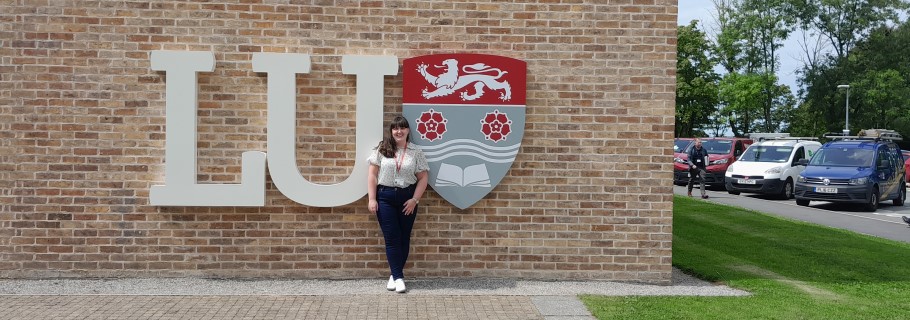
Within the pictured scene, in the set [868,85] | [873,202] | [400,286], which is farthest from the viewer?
[868,85]

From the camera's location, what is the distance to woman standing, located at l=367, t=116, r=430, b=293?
Answer: 7383mm

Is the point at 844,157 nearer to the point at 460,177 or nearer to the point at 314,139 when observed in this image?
the point at 460,177

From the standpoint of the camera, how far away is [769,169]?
22.3 meters

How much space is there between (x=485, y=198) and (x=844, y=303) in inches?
128

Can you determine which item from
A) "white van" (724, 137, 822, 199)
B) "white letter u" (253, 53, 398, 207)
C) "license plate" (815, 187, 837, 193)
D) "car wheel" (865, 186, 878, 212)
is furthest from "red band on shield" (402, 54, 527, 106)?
"white van" (724, 137, 822, 199)

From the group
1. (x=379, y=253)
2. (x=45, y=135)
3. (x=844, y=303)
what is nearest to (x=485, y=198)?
(x=379, y=253)

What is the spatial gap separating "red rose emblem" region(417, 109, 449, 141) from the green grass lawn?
1998mm

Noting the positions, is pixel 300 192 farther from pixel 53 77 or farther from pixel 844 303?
pixel 844 303

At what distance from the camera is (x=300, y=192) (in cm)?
761

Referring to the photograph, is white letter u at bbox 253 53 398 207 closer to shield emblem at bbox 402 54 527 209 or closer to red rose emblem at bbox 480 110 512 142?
shield emblem at bbox 402 54 527 209

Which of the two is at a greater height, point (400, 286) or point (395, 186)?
point (395, 186)

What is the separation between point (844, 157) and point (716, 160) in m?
5.77

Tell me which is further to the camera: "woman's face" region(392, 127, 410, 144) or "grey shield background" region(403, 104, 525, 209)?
"grey shield background" region(403, 104, 525, 209)

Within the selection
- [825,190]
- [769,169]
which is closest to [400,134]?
[825,190]
